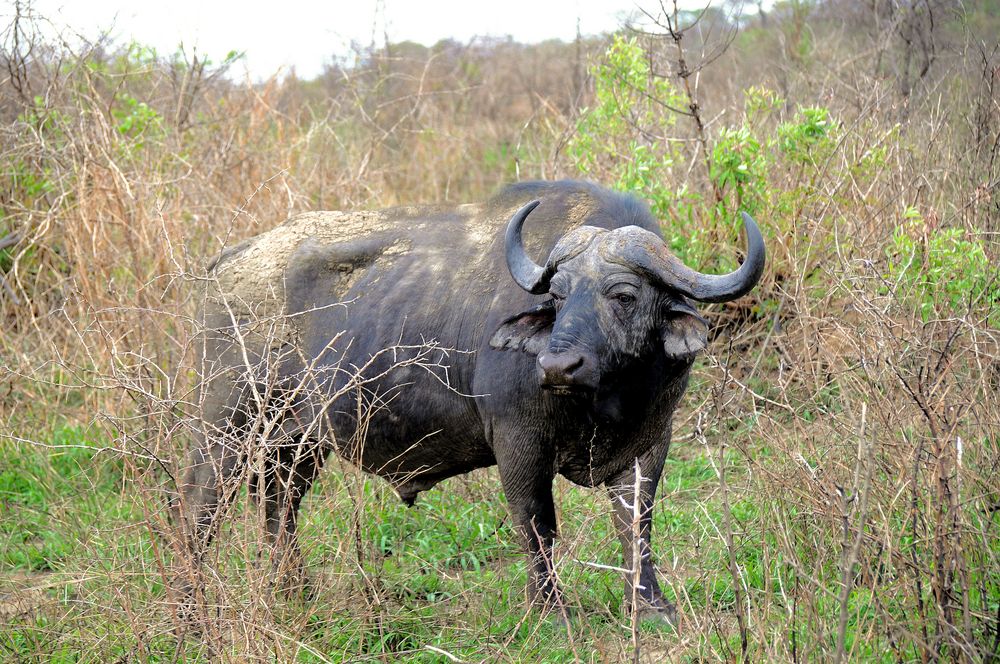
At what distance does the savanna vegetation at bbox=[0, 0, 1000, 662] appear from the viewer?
10.2 feet

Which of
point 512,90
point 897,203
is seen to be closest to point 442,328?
point 897,203

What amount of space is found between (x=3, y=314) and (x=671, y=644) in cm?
533

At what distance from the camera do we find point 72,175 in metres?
6.91

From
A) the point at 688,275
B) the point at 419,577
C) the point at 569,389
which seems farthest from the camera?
the point at 419,577

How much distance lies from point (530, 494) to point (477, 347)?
65 cm

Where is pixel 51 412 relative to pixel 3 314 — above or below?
A: below

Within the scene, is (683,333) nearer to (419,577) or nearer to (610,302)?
(610,302)

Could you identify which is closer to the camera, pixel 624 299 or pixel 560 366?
pixel 560 366

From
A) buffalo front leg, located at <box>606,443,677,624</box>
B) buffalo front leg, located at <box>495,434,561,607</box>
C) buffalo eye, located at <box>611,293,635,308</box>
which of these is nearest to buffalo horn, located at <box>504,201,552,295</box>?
buffalo eye, located at <box>611,293,635,308</box>

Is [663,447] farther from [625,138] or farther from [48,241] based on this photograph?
[48,241]

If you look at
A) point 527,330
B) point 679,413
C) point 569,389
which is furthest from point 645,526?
point 679,413

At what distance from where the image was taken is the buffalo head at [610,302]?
3.41m

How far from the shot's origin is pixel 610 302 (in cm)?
356

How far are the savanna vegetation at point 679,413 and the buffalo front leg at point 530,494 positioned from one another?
11cm
